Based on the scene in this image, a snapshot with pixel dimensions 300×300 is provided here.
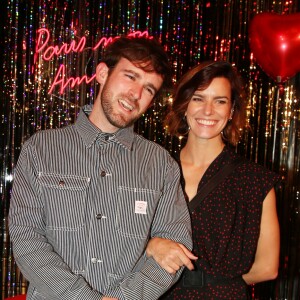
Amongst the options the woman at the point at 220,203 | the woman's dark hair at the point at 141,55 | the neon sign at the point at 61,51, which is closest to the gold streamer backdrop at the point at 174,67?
the neon sign at the point at 61,51

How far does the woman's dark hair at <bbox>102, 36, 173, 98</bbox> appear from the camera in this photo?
190cm

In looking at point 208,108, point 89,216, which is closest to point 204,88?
point 208,108

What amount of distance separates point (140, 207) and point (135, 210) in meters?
0.02

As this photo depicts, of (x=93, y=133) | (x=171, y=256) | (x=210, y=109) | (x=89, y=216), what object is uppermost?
(x=210, y=109)

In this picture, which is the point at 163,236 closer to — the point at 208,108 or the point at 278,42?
the point at 208,108

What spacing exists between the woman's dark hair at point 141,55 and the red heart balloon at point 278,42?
1447mm

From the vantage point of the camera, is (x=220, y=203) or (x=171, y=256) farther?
(x=220, y=203)

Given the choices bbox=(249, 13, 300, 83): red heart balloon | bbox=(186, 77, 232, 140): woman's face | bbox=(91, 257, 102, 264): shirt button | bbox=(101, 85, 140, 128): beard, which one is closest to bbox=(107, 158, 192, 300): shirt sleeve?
bbox=(91, 257, 102, 264): shirt button

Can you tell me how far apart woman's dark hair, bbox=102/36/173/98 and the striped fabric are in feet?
0.99

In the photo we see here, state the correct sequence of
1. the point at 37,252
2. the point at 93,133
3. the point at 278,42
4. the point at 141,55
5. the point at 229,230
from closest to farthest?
the point at 37,252, the point at 93,133, the point at 141,55, the point at 229,230, the point at 278,42

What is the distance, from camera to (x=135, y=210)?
172 cm

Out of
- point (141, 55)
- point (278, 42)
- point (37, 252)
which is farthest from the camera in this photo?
point (278, 42)

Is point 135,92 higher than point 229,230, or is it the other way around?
point 135,92

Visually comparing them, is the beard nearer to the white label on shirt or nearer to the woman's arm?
the white label on shirt
